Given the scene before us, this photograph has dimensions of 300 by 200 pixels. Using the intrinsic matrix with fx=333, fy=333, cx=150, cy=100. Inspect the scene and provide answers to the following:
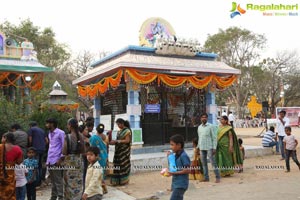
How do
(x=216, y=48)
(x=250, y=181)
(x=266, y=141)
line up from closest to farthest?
(x=250, y=181), (x=266, y=141), (x=216, y=48)

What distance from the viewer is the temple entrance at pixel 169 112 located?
12.4 meters

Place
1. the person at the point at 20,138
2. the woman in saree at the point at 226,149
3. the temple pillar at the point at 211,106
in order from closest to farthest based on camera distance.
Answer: the person at the point at 20,138 < the woman in saree at the point at 226,149 < the temple pillar at the point at 211,106

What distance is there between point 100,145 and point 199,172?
2738 mm

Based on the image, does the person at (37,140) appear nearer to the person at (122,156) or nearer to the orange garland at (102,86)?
the person at (122,156)

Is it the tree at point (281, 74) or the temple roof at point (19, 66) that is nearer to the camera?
the temple roof at point (19, 66)

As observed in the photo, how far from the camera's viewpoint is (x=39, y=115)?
28.1ft

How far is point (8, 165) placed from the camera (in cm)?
495

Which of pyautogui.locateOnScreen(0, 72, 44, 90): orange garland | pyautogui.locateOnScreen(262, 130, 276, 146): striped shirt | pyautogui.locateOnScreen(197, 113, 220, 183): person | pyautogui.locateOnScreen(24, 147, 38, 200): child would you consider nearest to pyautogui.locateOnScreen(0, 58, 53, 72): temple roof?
pyautogui.locateOnScreen(0, 72, 44, 90): orange garland

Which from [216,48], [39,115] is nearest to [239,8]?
[39,115]

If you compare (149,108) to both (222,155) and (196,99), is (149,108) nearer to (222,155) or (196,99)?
(196,99)

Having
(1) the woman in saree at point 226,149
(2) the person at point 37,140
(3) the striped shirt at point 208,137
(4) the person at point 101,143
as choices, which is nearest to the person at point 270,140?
(1) the woman in saree at point 226,149

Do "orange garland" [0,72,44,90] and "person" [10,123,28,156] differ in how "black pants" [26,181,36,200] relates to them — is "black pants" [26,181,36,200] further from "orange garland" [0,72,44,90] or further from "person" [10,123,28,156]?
"orange garland" [0,72,44,90]

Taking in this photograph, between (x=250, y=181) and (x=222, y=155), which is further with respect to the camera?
(x=222, y=155)

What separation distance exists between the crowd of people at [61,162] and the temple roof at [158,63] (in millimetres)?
4224
